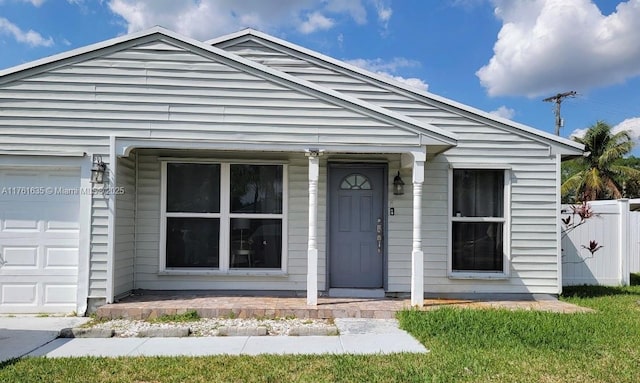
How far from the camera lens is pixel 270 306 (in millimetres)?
6695

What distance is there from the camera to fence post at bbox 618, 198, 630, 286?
9.69 m

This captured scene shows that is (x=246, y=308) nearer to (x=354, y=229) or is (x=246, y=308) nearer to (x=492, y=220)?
(x=354, y=229)

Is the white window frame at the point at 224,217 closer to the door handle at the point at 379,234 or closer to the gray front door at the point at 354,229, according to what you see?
the gray front door at the point at 354,229

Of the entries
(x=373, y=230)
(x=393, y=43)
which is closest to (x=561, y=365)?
(x=373, y=230)

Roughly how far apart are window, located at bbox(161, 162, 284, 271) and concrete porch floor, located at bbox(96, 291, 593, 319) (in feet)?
2.02

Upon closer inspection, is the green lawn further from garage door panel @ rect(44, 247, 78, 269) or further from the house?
garage door panel @ rect(44, 247, 78, 269)

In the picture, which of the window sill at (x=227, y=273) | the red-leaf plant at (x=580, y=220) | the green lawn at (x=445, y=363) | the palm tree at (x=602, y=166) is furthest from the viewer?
the palm tree at (x=602, y=166)

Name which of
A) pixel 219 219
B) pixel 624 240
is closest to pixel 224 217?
pixel 219 219

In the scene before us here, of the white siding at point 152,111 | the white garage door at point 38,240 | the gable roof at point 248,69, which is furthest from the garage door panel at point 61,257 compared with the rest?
the gable roof at point 248,69

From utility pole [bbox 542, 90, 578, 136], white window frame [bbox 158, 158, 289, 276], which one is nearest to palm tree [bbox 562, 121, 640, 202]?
utility pole [bbox 542, 90, 578, 136]

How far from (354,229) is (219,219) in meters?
2.20

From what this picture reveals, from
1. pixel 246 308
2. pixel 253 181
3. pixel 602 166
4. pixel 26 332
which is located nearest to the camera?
pixel 26 332

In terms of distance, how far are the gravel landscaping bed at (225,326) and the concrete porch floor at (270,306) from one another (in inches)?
5.6

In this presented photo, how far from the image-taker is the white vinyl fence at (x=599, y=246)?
9594mm
